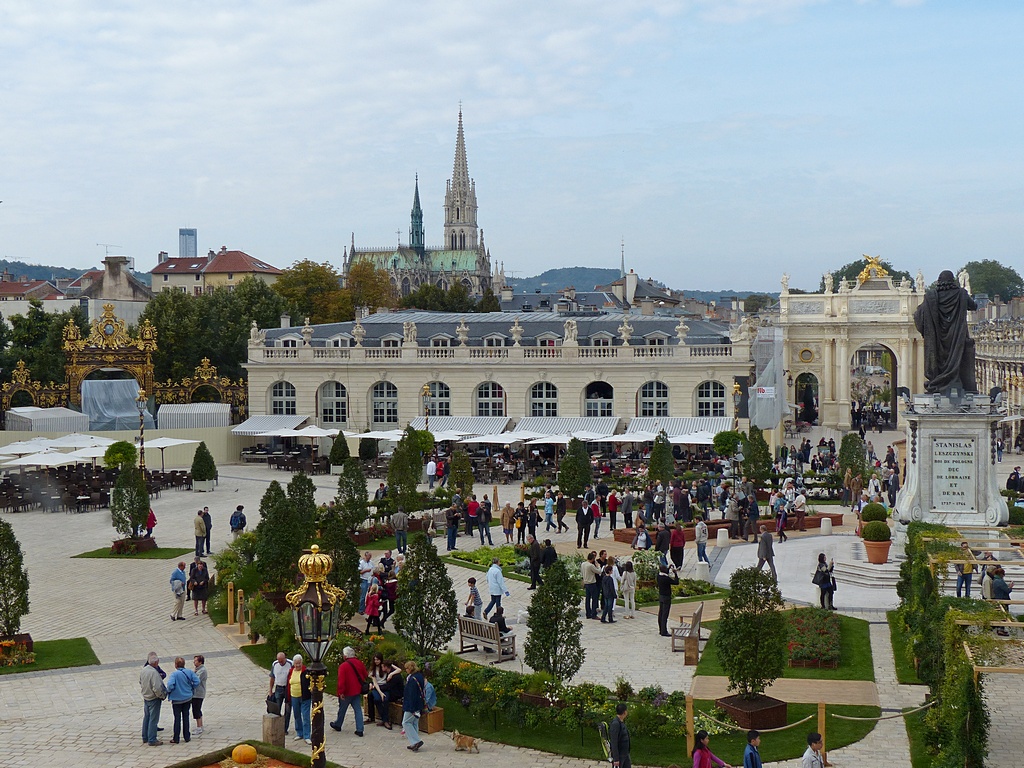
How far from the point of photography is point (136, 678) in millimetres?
19516

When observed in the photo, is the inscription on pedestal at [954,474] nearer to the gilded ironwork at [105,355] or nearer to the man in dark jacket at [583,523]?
the man in dark jacket at [583,523]

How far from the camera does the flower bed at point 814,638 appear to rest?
19547 millimetres

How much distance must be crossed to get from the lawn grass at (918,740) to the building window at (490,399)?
38.6 m

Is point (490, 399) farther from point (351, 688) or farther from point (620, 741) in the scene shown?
point (620, 741)

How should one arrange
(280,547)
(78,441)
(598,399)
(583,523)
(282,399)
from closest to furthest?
1. (280,547)
2. (583,523)
3. (78,441)
4. (598,399)
5. (282,399)

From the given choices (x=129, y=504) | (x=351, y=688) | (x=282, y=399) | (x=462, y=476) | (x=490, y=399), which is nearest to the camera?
(x=351, y=688)

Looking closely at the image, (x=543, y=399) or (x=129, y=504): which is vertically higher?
(x=543, y=399)

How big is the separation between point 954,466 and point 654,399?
91.4 ft

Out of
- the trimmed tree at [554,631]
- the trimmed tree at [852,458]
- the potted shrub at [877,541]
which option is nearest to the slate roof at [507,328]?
the trimmed tree at [852,458]

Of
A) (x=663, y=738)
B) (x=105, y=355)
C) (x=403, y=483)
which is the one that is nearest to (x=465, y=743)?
(x=663, y=738)

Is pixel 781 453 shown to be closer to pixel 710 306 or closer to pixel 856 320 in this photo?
pixel 856 320

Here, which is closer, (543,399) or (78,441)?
(78,441)

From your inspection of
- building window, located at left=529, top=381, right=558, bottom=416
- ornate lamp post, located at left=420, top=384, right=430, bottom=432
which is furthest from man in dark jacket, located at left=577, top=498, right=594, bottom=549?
building window, located at left=529, top=381, right=558, bottom=416

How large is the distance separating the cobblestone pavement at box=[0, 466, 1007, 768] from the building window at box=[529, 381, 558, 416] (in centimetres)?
2201
